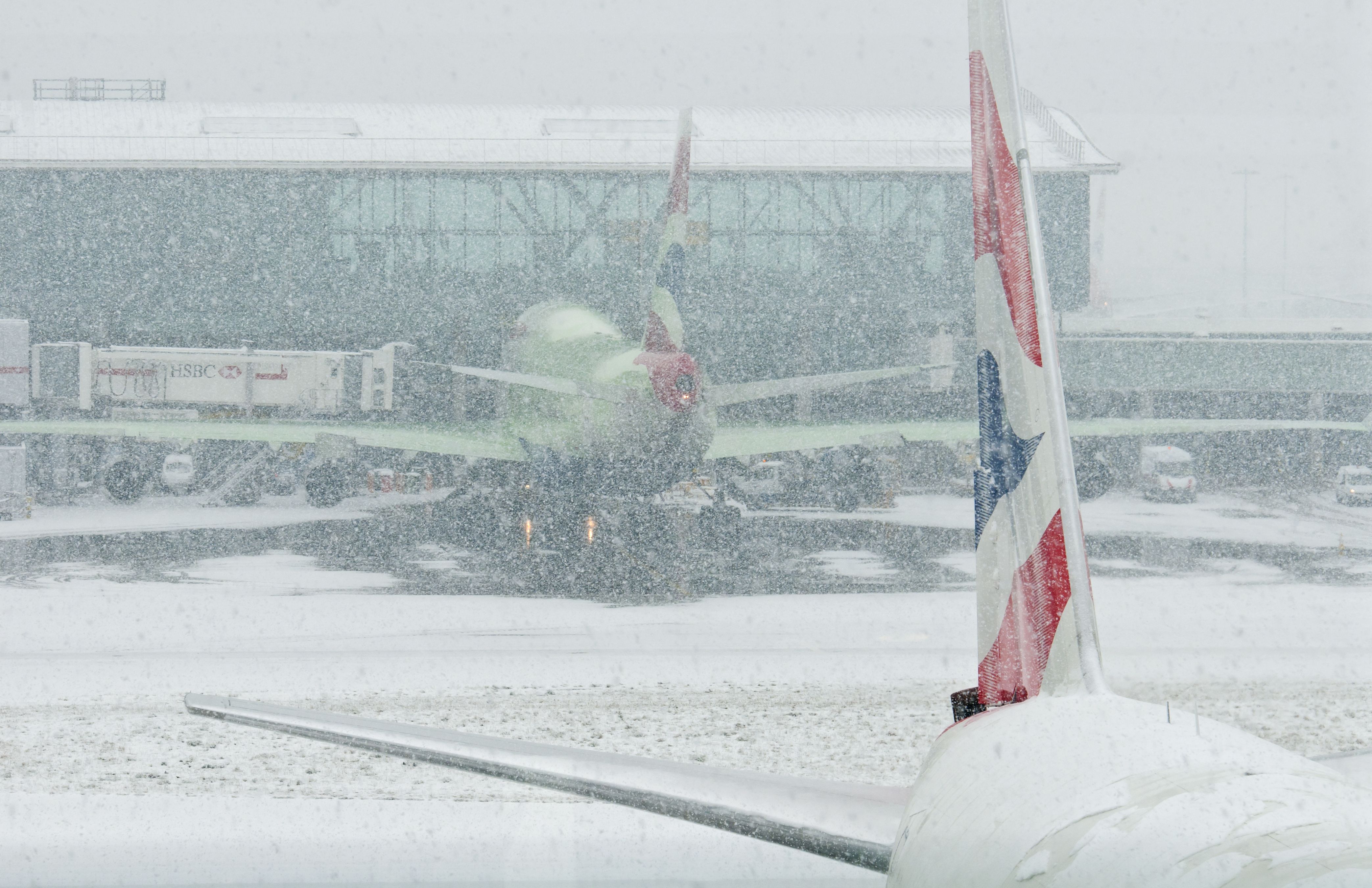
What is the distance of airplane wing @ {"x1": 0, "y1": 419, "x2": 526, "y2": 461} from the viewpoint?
71.8 feet

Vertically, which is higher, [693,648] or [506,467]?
[506,467]

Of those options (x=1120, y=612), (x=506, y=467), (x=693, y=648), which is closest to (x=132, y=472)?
(x=506, y=467)

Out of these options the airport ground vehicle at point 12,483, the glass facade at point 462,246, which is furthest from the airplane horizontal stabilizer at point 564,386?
the glass facade at point 462,246

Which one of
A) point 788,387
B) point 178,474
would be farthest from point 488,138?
point 788,387

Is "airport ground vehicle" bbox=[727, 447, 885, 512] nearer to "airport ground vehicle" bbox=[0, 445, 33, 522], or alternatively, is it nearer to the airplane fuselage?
the airplane fuselage

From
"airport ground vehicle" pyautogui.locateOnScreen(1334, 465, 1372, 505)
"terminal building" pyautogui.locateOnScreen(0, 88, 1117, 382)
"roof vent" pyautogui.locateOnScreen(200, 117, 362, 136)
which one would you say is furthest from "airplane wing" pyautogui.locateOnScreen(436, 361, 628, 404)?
"airport ground vehicle" pyautogui.locateOnScreen(1334, 465, 1372, 505)

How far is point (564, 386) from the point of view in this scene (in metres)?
18.5

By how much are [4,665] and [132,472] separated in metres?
16.3

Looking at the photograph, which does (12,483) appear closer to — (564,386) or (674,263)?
(564,386)

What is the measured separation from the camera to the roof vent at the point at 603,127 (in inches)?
1395

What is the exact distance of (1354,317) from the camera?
122 ft

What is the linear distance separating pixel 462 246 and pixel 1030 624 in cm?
3189

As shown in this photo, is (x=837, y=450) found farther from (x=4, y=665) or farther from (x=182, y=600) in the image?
(x=4, y=665)

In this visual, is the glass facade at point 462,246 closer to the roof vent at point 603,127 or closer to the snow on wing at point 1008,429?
the roof vent at point 603,127
